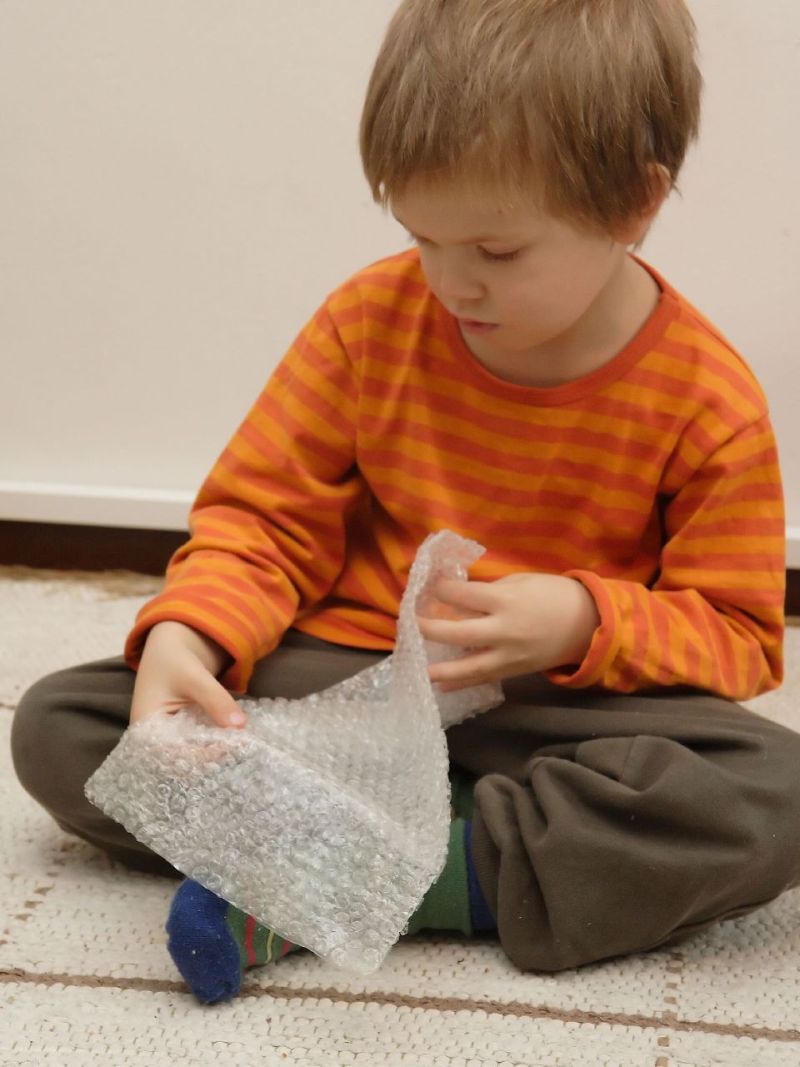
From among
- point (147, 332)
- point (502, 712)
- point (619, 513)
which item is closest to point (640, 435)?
point (619, 513)

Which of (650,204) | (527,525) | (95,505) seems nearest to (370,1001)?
(527,525)

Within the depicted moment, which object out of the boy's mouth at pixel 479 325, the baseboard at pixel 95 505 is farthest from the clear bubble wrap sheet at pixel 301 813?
the baseboard at pixel 95 505

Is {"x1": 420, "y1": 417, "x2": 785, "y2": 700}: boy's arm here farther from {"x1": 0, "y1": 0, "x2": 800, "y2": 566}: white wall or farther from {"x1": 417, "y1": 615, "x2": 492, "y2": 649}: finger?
{"x1": 0, "y1": 0, "x2": 800, "y2": 566}: white wall

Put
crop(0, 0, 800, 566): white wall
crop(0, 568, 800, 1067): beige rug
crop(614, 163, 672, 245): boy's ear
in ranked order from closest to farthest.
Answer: crop(0, 568, 800, 1067): beige rug, crop(614, 163, 672, 245): boy's ear, crop(0, 0, 800, 566): white wall

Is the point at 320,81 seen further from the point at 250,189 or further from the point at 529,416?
the point at 529,416

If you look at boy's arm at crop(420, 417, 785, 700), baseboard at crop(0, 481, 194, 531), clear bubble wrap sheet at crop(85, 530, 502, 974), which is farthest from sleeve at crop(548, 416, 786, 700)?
baseboard at crop(0, 481, 194, 531)

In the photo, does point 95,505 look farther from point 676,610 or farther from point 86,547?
point 676,610

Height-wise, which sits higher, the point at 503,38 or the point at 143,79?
the point at 503,38

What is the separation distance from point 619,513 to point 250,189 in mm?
519

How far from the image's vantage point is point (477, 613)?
78 centimetres

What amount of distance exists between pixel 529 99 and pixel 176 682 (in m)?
0.34

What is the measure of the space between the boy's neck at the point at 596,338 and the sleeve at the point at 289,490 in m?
0.10

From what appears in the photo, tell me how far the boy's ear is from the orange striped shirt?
0.07 metres

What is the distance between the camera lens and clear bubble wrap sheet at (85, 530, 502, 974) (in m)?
0.68
